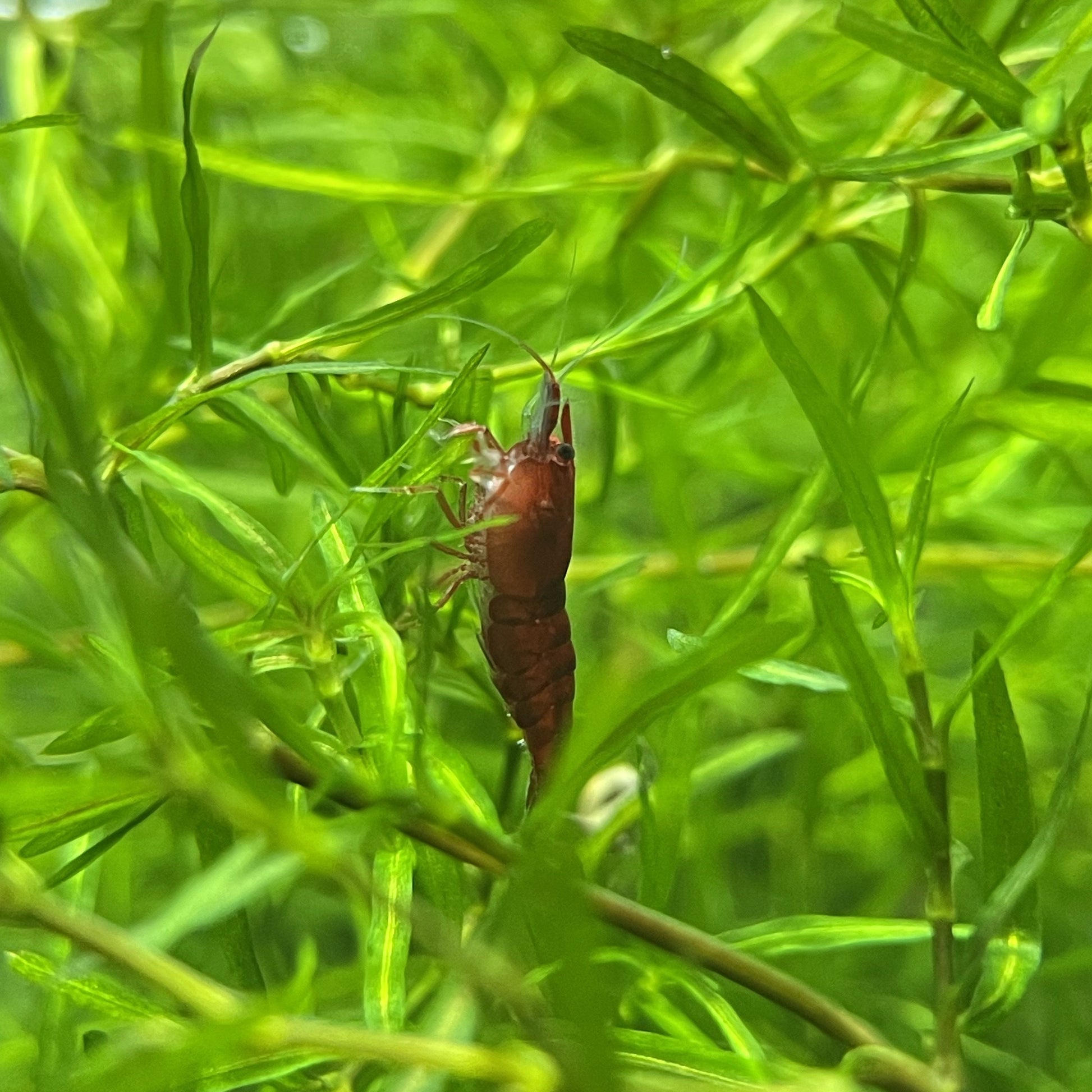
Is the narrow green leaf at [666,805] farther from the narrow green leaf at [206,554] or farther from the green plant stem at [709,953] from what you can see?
the narrow green leaf at [206,554]

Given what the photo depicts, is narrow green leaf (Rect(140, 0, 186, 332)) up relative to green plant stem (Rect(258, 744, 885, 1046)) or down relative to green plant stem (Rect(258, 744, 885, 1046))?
up

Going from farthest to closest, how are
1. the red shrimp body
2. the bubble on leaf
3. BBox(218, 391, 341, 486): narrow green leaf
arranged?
the bubble on leaf → the red shrimp body → BBox(218, 391, 341, 486): narrow green leaf

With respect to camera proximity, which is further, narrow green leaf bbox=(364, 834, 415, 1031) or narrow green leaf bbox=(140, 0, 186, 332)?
narrow green leaf bbox=(140, 0, 186, 332)

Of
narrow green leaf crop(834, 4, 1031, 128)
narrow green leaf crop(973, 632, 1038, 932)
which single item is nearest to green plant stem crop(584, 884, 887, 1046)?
narrow green leaf crop(973, 632, 1038, 932)

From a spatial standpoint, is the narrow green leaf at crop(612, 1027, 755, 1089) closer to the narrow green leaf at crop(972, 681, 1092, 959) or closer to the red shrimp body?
the narrow green leaf at crop(972, 681, 1092, 959)

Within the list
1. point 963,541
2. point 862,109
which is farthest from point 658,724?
point 862,109

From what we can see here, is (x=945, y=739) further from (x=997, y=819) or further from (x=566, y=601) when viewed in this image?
(x=566, y=601)
